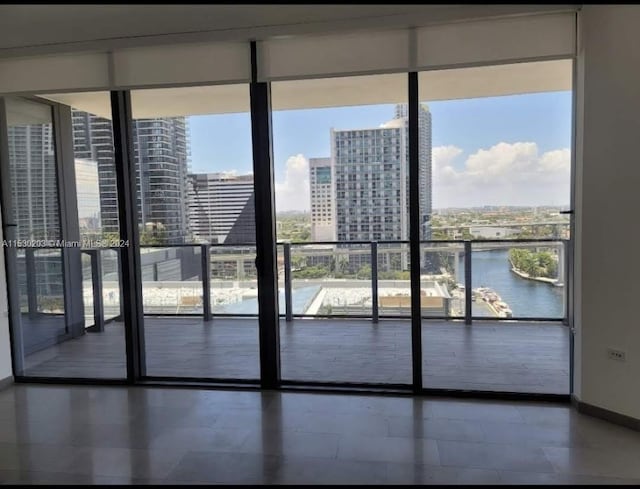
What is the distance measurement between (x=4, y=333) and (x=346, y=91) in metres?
3.56

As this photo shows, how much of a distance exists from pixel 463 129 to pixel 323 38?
130 cm

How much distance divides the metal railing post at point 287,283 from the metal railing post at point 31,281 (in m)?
2.34

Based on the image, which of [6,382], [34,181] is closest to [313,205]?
[34,181]

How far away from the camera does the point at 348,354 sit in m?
4.15

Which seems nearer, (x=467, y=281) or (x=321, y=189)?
(x=321, y=189)

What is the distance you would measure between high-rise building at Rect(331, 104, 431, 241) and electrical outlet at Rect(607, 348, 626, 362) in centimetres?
145

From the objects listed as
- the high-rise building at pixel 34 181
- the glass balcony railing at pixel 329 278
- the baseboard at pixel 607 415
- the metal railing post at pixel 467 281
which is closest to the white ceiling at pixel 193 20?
the high-rise building at pixel 34 181

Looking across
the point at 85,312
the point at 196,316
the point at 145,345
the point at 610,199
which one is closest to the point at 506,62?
the point at 610,199

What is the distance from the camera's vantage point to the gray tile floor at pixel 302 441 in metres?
2.38

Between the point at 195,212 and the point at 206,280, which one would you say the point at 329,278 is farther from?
the point at 195,212

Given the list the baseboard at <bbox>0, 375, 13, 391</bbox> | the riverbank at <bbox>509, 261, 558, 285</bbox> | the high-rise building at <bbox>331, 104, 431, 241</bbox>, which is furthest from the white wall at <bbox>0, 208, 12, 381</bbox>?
the riverbank at <bbox>509, 261, 558, 285</bbox>

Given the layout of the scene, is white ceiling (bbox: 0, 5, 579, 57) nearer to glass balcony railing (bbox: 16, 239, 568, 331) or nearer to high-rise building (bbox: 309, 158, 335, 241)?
high-rise building (bbox: 309, 158, 335, 241)

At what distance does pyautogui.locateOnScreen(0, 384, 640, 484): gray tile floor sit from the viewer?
7.80 ft

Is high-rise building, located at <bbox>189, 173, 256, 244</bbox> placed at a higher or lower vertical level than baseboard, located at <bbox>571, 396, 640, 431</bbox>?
higher
